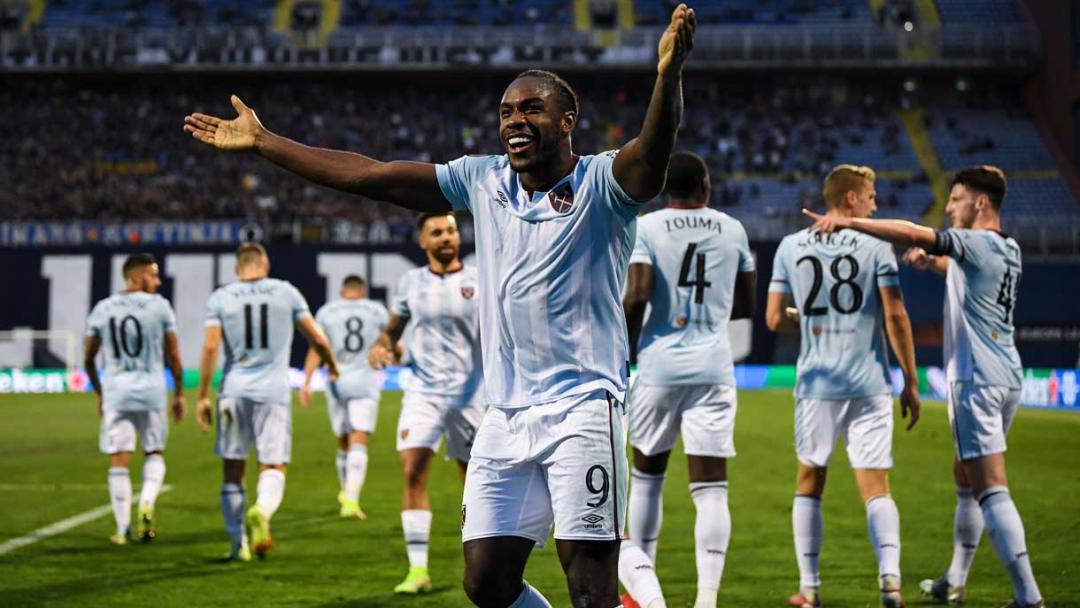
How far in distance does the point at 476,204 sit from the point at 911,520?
7799 millimetres

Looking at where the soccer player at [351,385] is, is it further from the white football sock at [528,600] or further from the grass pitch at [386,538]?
the white football sock at [528,600]

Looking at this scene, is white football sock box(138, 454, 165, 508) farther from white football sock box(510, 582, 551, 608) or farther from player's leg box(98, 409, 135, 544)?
white football sock box(510, 582, 551, 608)

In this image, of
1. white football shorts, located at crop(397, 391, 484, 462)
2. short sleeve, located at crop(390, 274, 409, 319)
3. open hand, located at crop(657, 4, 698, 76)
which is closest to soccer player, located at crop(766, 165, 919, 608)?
white football shorts, located at crop(397, 391, 484, 462)

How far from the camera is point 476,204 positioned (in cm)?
432

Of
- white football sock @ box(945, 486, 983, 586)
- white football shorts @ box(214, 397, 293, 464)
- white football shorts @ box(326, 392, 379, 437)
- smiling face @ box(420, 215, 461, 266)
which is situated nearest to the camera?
white football sock @ box(945, 486, 983, 586)

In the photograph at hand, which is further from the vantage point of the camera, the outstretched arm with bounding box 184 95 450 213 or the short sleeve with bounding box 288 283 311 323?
the short sleeve with bounding box 288 283 311 323

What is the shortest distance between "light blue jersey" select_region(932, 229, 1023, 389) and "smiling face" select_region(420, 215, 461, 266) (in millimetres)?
3134

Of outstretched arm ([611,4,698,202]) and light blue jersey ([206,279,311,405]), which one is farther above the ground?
outstretched arm ([611,4,698,202])

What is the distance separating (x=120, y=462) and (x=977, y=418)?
263 inches

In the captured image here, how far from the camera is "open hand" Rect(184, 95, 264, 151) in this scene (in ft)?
14.5

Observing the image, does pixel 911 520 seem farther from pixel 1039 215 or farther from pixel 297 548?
pixel 1039 215

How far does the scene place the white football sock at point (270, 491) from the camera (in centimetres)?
897

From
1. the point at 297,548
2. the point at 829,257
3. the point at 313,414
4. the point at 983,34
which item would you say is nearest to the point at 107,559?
the point at 297,548

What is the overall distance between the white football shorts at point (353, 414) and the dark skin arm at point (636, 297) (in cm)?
619
